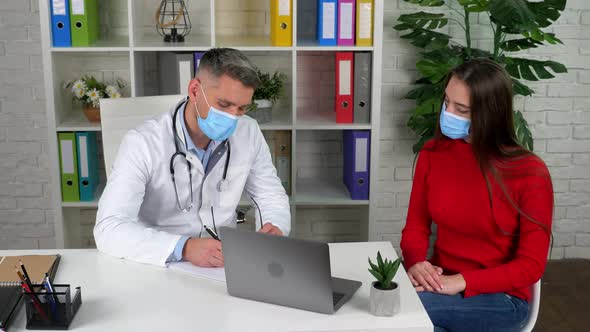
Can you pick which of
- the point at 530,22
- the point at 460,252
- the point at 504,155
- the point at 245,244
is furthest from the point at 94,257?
the point at 530,22

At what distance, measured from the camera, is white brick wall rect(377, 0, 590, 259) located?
365 cm

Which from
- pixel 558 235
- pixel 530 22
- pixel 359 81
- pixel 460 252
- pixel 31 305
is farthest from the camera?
pixel 558 235

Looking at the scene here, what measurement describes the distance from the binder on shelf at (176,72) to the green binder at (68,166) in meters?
0.47

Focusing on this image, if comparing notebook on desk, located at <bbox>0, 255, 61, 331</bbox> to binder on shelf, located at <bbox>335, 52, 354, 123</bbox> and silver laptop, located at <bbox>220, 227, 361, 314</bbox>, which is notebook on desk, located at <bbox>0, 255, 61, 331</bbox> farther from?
binder on shelf, located at <bbox>335, 52, 354, 123</bbox>

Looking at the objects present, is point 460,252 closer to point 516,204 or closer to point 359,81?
point 516,204

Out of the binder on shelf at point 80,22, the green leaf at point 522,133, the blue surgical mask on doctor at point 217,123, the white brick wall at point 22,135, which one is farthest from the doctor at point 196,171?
the white brick wall at point 22,135

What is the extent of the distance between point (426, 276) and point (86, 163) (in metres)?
1.80

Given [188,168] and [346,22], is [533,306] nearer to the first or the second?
[188,168]

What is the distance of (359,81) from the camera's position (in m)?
3.27

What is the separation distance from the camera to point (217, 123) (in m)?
2.22

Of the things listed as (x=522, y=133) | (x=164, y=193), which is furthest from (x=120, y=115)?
(x=522, y=133)

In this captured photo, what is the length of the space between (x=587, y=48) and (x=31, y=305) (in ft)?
9.93

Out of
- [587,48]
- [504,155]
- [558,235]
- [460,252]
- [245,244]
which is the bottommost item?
[558,235]

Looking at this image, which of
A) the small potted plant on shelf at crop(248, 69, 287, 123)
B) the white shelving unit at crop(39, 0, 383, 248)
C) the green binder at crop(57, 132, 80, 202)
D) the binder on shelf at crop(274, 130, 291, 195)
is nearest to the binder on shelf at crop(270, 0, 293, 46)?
the white shelving unit at crop(39, 0, 383, 248)
